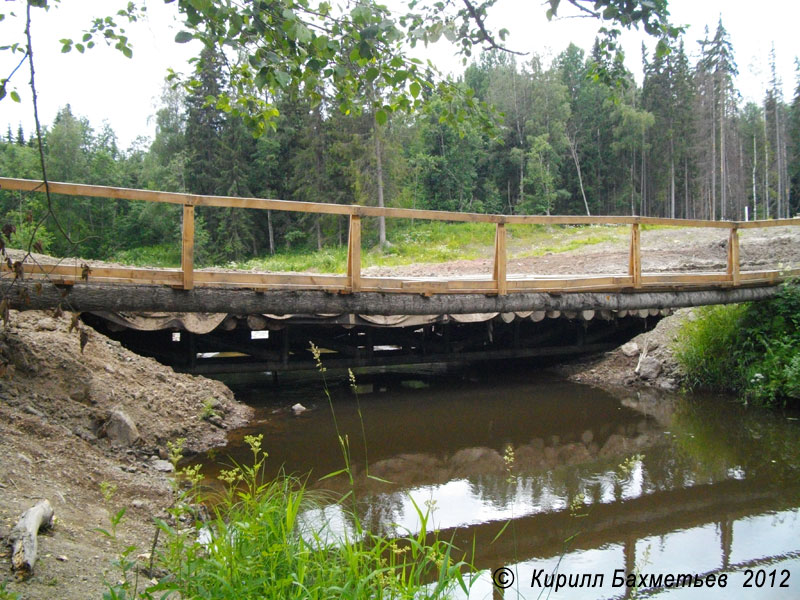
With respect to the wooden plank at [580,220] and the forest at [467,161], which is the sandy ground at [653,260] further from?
the forest at [467,161]

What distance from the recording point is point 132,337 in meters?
9.53

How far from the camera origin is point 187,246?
7.00m

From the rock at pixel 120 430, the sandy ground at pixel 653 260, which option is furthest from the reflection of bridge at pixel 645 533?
the sandy ground at pixel 653 260

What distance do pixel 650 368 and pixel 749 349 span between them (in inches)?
66.3

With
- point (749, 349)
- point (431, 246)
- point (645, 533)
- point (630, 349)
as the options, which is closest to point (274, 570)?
Answer: point (645, 533)

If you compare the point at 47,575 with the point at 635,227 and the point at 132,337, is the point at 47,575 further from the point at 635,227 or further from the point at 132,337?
the point at 635,227

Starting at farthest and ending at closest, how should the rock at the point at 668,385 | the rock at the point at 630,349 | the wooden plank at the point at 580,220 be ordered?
the rock at the point at 630,349
the rock at the point at 668,385
the wooden plank at the point at 580,220

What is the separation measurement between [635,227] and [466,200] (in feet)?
120

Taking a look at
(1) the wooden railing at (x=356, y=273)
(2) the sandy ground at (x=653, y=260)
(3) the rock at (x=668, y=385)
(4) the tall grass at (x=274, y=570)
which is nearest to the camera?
(4) the tall grass at (x=274, y=570)

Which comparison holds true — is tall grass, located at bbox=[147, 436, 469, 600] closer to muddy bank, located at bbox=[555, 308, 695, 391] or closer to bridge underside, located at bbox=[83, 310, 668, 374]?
bridge underside, located at bbox=[83, 310, 668, 374]

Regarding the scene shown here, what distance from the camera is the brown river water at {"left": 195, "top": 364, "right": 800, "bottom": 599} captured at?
15.6ft

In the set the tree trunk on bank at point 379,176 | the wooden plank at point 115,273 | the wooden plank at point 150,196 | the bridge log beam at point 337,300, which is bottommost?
the bridge log beam at point 337,300

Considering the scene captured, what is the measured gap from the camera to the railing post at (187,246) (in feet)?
22.2

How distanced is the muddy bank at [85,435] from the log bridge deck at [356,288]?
733 mm
